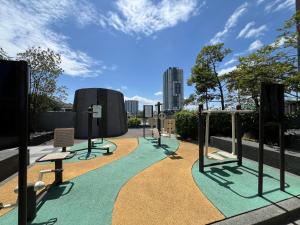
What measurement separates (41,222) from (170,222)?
1.81 m

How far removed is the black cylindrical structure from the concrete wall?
770 mm

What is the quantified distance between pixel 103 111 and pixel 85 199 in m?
12.7

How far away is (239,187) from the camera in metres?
3.91

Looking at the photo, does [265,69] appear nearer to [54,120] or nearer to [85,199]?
[85,199]

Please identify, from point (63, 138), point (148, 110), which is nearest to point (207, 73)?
point (148, 110)

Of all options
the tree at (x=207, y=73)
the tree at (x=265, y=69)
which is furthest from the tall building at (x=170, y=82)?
the tree at (x=265, y=69)

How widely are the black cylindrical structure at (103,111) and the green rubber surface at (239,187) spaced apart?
1148cm

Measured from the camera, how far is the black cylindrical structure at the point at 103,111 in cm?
1555

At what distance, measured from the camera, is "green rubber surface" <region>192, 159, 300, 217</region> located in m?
3.16

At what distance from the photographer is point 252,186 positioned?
13.0 feet

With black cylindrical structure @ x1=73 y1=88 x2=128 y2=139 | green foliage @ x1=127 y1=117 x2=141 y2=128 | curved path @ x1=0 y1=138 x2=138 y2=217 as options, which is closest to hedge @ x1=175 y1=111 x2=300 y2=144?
curved path @ x1=0 y1=138 x2=138 y2=217

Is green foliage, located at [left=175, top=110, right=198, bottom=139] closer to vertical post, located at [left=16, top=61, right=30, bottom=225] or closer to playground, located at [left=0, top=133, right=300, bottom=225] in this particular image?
playground, located at [left=0, top=133, right=300, bottom=225]

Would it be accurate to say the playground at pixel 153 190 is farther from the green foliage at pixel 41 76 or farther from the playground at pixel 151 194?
the green foliage at pixel 41 76

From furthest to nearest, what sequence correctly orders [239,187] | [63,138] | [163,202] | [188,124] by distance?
[188,124] < [63,138] < [239,187] < [163,202]
